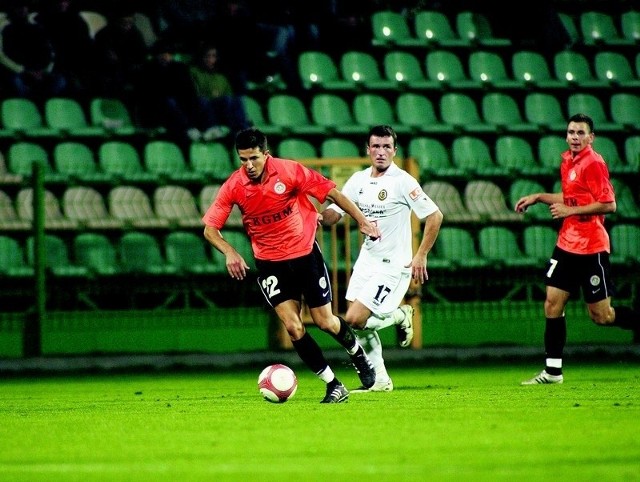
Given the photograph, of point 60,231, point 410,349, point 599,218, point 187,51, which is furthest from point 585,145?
point 187,51

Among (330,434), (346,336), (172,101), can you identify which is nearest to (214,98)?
(172,101)

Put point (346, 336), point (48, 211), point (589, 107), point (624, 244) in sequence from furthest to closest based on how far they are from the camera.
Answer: point (589, 107) < point (624, 244) < point (48, 211) < point (346, 336)

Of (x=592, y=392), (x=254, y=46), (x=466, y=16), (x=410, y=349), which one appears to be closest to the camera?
(x=592, y=392)

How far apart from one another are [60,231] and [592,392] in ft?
24.7

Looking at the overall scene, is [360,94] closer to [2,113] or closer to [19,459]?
[2,113]

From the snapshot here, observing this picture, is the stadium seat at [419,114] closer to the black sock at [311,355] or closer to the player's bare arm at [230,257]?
the player's bare arm at [230,257]

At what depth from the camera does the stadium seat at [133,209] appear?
1491cm

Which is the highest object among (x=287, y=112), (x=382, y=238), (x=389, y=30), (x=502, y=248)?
(x=389, y=30)

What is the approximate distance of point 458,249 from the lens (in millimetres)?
15734

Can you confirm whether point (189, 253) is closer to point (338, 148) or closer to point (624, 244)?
point (338, 148)

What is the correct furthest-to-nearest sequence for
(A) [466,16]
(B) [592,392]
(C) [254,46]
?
1. (A) [466,16]
2. (C) [254,46]
3. (B) [592,392]

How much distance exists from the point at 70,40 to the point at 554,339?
8514 mm

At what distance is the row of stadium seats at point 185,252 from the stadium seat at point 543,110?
7.88 ft

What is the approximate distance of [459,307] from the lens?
50.3 ft
